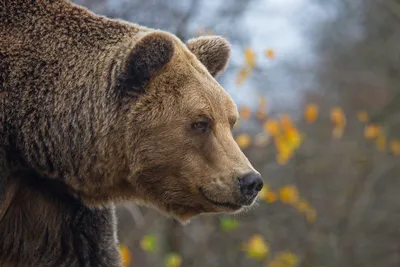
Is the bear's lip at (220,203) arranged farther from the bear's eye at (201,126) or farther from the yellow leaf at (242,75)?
the yellow leaf at (242,75)

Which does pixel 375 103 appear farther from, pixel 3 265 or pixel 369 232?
pixel 3 265

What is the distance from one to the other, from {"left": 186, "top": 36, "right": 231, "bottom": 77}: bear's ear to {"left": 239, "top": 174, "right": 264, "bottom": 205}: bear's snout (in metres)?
0.99

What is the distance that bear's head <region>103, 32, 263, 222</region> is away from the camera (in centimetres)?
382

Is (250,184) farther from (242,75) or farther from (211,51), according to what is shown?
(242,75)

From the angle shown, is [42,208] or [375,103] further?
[375,103]

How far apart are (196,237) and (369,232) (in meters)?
4.18

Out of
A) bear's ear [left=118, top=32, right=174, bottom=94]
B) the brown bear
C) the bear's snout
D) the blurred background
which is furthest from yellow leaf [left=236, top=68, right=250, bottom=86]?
the bear's snout

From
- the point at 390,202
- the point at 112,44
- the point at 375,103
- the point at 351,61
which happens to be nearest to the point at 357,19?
the point at 351,61

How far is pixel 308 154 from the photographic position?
11.1 metres

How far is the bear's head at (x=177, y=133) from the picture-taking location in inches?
151

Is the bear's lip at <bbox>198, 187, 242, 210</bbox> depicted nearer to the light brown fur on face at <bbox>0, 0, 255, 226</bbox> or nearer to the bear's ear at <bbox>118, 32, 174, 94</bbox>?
the light brown fur on face at <bbox>0, 0, 255, 226</bbox>

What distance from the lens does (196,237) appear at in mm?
9945

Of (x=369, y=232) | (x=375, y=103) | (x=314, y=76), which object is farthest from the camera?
(x=314, y=76)

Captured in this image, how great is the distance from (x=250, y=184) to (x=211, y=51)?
1.08 m
